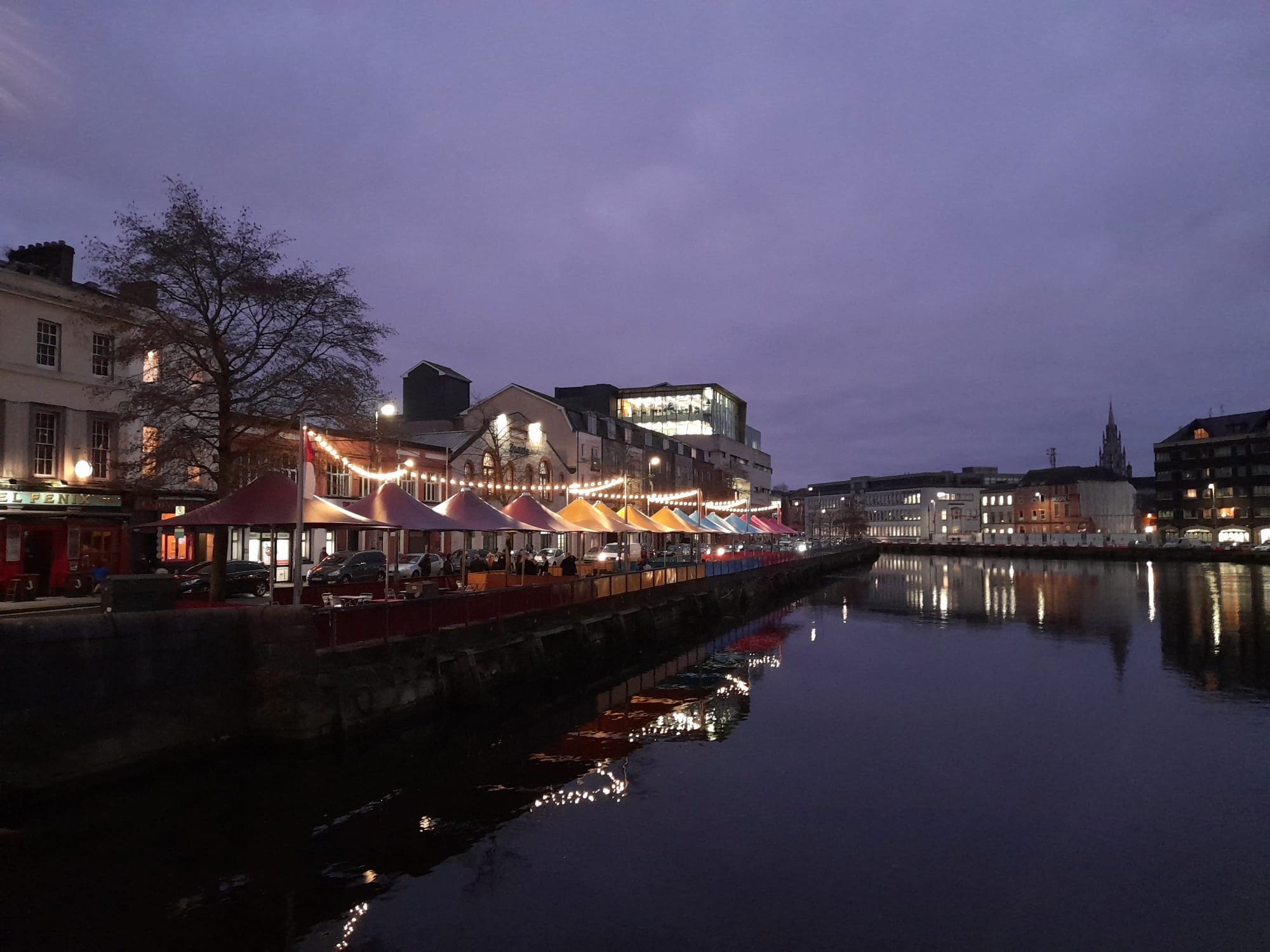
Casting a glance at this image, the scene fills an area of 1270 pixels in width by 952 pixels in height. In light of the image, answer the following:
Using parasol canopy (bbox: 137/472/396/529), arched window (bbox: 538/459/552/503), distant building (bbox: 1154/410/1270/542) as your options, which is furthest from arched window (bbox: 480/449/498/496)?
distant building (bbox: 1154/410/1270/542)

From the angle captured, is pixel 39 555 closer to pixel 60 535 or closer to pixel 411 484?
pixel 60 535

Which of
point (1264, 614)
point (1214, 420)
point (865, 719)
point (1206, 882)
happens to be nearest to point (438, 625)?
point (865, 719)

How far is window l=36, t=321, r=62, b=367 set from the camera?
93.2 feet

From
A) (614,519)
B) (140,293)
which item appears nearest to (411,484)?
(614,519)

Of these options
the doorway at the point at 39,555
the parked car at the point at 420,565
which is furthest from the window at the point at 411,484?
the doorway at the point at 39,555

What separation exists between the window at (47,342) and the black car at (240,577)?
872cm

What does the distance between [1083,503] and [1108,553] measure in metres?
38.6

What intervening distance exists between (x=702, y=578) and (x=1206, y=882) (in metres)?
31.8

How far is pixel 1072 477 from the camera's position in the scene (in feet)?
483

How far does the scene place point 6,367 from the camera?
27203 mm

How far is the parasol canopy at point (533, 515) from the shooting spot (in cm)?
2823

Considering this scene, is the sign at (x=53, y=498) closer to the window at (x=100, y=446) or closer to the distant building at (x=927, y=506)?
the window at (x=100, y=446)

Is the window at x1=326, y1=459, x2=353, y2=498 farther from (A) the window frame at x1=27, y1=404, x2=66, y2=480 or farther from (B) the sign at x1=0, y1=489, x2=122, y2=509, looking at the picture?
(A) the window frame at x1=27, y1=404, x2=66, y2=480

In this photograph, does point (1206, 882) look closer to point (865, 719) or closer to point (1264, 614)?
point (865, 719)
